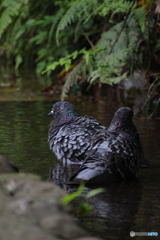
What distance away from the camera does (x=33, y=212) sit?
272 centimetres

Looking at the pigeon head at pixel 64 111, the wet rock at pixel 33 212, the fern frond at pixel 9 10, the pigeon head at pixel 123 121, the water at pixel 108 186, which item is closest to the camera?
the wet rock at pixel 33 212

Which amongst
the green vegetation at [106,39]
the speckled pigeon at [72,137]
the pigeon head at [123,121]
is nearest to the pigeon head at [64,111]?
the speckled pigeon at [72,137]

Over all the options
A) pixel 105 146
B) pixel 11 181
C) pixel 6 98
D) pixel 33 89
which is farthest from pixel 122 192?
pixel 33 89

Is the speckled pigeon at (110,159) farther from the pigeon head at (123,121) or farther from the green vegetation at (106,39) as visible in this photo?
the green vegetation at (106,39)

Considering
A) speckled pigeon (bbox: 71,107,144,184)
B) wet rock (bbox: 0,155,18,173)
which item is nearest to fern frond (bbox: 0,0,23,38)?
speckled pigeon (bbox: 71,107,144,184)

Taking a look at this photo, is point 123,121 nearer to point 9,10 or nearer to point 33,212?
point 33,212

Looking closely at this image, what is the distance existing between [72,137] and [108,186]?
2.69 feet

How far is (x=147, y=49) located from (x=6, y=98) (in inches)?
114

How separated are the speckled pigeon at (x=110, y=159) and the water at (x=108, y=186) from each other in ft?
0.31

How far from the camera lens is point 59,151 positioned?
5.60 meters

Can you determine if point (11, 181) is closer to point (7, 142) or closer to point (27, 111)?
point (7, 142)

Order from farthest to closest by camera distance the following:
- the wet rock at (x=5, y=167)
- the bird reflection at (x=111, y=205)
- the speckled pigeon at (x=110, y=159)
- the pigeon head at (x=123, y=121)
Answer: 1. the pigeon head at (x=123, y=121)
2. the speckled pigeon at (x=110, y=159)
3. the bird reflection at (x=111, y=205)
4. the wet rock at (x=5, y=167)

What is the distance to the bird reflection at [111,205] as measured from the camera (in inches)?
145

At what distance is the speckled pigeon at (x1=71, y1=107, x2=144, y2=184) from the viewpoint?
477cm
